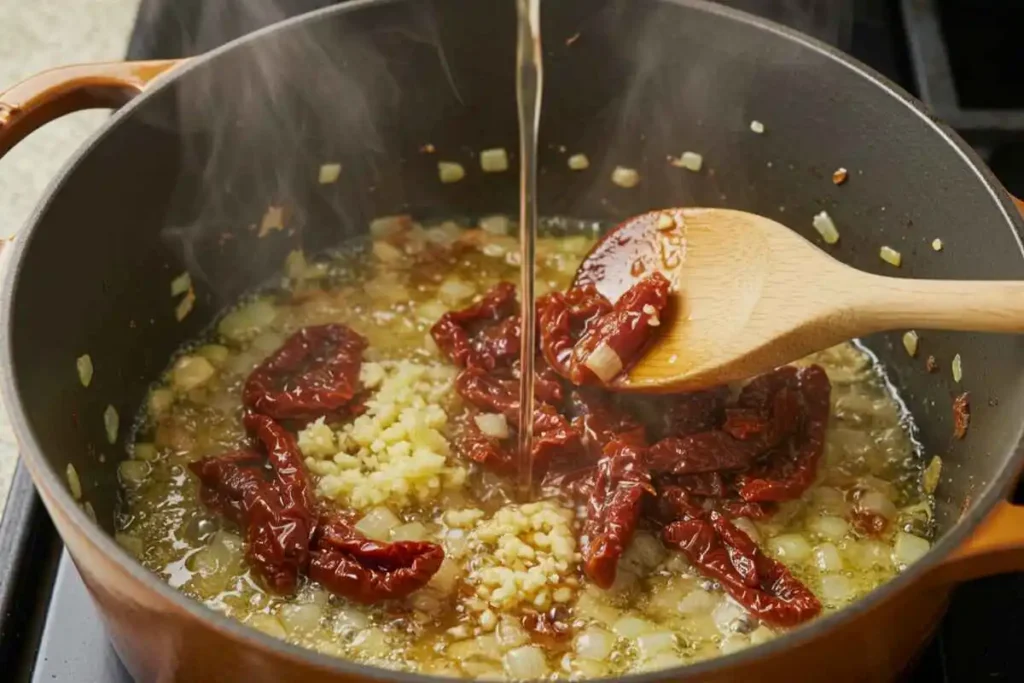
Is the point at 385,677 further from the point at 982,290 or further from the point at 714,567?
the point at 982,290

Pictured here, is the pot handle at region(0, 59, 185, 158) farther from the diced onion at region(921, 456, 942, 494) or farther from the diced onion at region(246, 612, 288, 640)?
the diced onion at region(921, 456, 942, 494)

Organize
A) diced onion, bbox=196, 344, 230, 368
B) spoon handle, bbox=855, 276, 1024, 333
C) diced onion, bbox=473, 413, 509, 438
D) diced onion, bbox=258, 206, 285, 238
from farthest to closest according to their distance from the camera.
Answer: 1. diced onion, bbox=258, 206, 285, 238
2. diced onion, bbox=196, 344, 230, 368
3. diced onion, bbox=473, 413, 509, 438
4. spoon handle, bbox=855, 276, 1024, 333

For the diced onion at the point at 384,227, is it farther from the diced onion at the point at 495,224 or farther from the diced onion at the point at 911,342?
the diced onion at the point at 911,342

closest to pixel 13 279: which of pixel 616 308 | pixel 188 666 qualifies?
pixel 188 666

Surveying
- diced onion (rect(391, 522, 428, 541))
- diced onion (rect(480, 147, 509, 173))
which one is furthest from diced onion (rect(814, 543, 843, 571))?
diced onion (rect(480, 147, 509, 173))

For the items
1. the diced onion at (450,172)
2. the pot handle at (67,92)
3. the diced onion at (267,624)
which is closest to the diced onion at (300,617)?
the diced onion at (267,624)

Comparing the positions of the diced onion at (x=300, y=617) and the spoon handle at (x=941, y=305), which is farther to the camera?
the diced onion at (x=300, y=617)

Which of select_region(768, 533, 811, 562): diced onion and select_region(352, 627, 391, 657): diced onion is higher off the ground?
select_region(352, 627, 391, 657): diced onion
